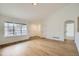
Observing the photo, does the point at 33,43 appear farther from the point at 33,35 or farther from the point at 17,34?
the point at 17,34

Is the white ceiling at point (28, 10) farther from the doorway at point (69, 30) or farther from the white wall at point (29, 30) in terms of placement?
the doorway at point (69, 30)

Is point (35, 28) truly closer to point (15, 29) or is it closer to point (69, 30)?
point (15, 29)

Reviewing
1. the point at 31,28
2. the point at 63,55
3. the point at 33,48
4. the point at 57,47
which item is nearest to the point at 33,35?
the point at 31,28

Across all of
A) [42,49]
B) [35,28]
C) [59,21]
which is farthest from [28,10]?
[42,49]

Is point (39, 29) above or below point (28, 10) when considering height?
below

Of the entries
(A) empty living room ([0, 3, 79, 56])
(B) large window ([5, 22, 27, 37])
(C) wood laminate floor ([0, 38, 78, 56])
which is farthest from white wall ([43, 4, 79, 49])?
(B) large window ([5, 22, 27, 37])

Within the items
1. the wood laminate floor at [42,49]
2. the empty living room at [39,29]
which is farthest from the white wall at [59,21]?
the wood laminate floor at [42,49]

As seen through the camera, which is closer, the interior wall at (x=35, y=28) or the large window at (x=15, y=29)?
the large window at (x=15, y=29)
